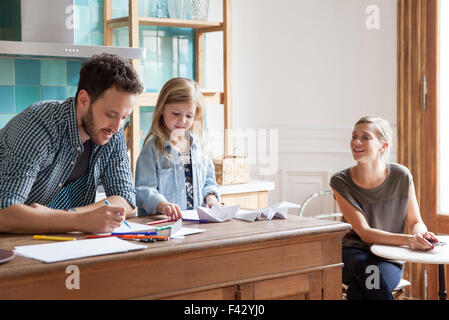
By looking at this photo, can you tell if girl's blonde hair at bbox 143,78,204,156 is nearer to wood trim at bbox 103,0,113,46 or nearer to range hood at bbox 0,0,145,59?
range hood at bbox 0,0,145,59

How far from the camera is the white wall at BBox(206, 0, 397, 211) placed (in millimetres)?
4145

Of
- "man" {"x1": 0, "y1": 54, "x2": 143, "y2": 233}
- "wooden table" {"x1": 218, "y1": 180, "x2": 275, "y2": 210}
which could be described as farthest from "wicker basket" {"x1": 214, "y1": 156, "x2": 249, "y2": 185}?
"man" {"x1": 0, "y1": 54, "x2": 143, "y2": 233}

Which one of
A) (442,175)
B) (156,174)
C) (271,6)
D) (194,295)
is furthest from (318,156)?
(194,295)

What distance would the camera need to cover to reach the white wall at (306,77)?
163 inches

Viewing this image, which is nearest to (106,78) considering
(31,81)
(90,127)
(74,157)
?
(90,127)

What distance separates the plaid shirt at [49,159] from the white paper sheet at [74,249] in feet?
1.06

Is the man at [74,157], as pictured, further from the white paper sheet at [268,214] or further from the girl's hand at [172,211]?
the white paper sheet at [268,214]

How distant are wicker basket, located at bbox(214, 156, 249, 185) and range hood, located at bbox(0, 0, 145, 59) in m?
0.95

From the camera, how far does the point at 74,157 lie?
215 centimetres

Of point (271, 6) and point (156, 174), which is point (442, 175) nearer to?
point (271, 6)

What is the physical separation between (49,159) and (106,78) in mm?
354

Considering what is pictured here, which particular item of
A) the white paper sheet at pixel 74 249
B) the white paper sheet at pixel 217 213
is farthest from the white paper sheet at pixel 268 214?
the white paper sheet at pixel 74 249

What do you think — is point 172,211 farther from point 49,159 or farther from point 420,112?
point 420,112

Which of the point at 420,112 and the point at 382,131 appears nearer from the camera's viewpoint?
the point at 382,131
